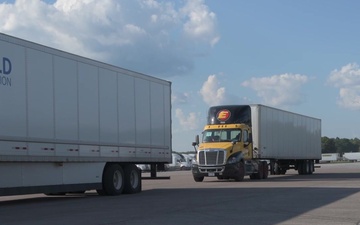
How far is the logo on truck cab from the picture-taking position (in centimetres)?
1585

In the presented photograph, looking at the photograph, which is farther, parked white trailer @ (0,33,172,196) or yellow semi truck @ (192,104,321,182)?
yellow semi truck @ (192,104,321,182)

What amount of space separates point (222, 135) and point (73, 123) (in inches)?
590

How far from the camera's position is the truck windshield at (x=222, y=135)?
105ft

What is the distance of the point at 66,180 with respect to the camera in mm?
18547

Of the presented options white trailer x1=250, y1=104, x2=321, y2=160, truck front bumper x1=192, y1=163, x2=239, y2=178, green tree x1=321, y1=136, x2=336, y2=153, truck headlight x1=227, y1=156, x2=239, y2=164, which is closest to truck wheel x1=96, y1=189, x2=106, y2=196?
truck front bumper x1=192, y1=163, x2=239, y2=178

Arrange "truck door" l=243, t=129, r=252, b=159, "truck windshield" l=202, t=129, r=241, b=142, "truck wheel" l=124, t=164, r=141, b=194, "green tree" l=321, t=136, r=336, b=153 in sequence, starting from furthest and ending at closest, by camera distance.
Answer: "green tree" l=321, t=136, r=336, b=153 < "truck door" l=243, t=129, r=252, b=159 < "truck windshield" l=202, t=129, r=241, b=142 < "truck wheel" l=124, t=164, r=141, b=194

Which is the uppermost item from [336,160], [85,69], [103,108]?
[85,69]

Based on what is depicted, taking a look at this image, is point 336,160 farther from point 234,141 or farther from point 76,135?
point 76,135

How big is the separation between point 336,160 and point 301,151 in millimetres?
90534

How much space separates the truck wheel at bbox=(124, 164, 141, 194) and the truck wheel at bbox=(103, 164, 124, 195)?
231 mm

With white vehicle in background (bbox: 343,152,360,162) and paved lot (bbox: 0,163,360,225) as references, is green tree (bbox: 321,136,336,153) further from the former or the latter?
paved lot (bbox: 0,163,360,225)

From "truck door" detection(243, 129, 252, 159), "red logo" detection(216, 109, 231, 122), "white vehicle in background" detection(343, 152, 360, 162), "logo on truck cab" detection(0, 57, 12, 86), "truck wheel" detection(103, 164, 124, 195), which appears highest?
"logo on truck cab" detection(0, 57, 12, 86)

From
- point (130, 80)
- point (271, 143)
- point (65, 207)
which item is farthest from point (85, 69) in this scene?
point (271, 143)

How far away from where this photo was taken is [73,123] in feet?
61.1
